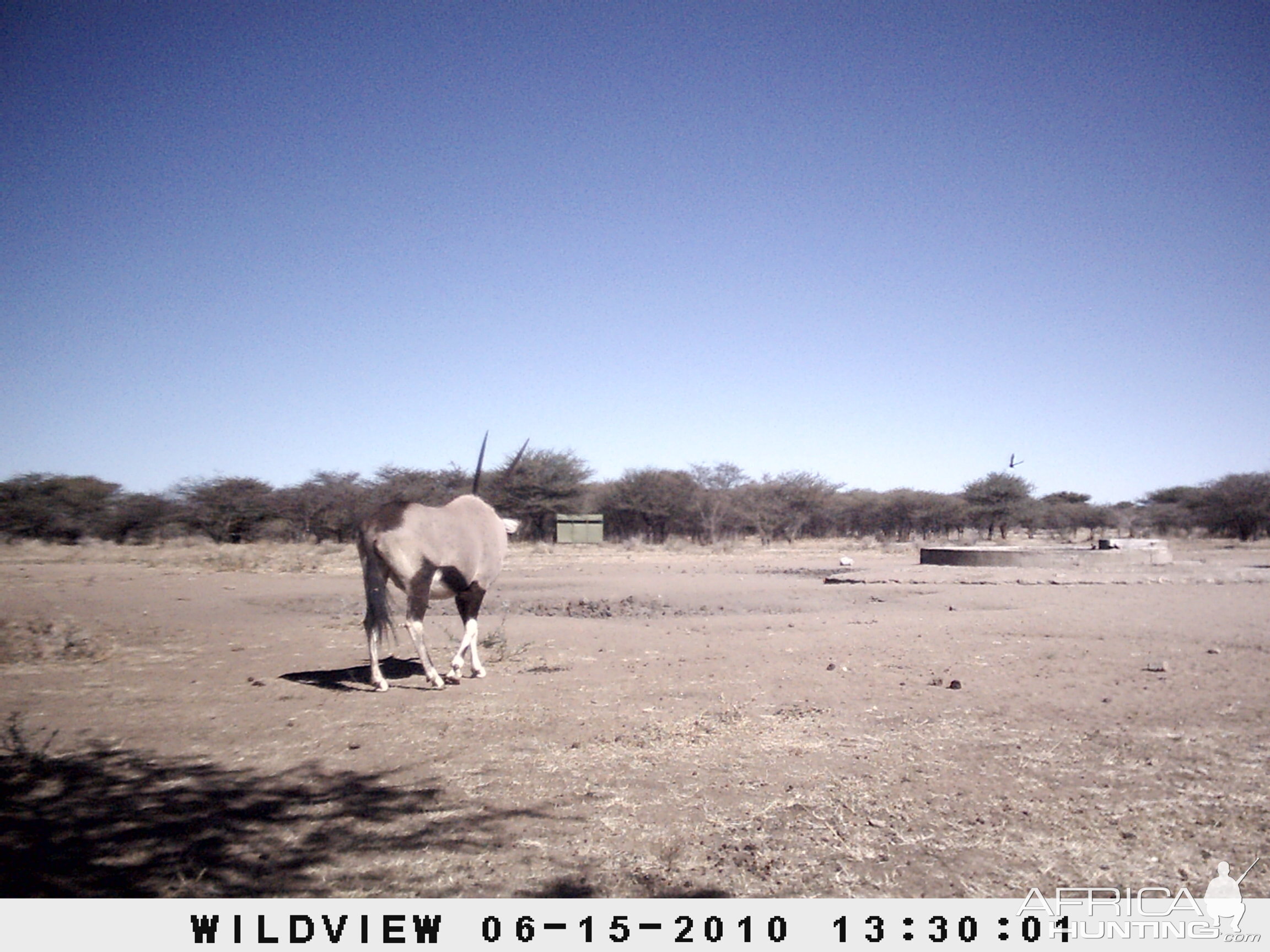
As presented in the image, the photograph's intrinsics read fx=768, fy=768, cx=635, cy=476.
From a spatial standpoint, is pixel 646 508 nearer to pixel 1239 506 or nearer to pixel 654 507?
pixel 654 507

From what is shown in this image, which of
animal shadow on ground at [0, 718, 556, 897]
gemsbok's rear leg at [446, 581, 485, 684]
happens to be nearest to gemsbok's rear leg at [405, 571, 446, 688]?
gemsbok's rear leg at [446, 581, 485, 684]

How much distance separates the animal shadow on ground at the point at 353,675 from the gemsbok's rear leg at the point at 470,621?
1.76 ft

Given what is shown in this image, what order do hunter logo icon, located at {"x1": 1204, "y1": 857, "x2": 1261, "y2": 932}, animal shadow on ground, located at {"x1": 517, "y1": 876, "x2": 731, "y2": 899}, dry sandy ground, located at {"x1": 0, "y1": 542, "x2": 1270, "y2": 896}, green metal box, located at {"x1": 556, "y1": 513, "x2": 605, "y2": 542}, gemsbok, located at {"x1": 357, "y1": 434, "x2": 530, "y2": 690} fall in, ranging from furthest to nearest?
green metal box, located at {"x1": 556, "y1": 513, "x2": 605, "y2": 542}, gemsbok, located at {"x1": 357, "y1": 434, "x2": 530, "y2": 690}, dry sandy ground, located at {"x1": 0, "y1": 542, "x2": 1270, "y2": 896}, animal shadow on ground, located at {"x1": 517, "y1": 876, "x2": 731, "y2": 899}, hunter logo icon, located at {"x1": 1204, "y1": 857, "x2": 1261, "y2": 932}

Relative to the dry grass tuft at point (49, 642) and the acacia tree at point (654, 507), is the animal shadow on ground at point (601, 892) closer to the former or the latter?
the dry grass tuft at point (49, 642)

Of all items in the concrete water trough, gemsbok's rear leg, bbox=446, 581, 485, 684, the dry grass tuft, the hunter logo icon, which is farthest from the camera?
the concrete water trough

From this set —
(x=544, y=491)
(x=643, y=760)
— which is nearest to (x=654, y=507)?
(x=544, y=491)

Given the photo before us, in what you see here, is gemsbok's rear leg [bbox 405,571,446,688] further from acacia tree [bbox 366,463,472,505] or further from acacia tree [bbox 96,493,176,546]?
acacia tree [bbox 96,493,176,546]

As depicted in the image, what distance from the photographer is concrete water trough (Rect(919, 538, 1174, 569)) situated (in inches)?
728

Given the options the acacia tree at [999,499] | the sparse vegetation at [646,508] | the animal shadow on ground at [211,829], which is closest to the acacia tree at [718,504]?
the sparse vegetation at [646,508]

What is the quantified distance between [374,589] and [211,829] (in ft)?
12.7

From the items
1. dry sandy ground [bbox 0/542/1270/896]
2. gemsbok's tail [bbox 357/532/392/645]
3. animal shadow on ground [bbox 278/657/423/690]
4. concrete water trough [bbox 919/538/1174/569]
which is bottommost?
animal shadow on ground [bbox 278/657/423/690]

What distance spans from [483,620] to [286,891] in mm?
9403

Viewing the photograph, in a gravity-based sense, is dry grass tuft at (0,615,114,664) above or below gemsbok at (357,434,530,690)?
below

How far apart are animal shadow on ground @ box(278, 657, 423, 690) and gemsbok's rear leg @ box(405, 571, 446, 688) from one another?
331 millimetres
